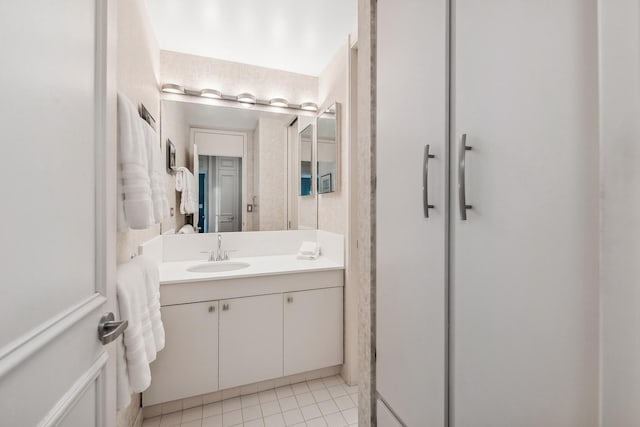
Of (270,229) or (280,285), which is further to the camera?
(270,229)

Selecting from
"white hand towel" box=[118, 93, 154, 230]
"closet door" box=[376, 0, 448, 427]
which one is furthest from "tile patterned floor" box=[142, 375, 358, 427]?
"white hand towel" box=[118, 93, 154, 230]

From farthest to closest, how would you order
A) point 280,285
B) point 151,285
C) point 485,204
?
point 280,285 → point 151,285 → point 485,204

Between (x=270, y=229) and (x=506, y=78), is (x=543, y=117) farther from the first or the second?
(x=270, y=229)

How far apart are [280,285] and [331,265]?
413 mm

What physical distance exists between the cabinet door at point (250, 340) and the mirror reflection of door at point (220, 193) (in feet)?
2.52

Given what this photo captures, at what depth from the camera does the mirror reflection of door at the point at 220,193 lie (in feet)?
7.50

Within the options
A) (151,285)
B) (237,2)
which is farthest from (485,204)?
(237,2)

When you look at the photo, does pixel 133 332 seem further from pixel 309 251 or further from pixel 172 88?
pixel 172 88

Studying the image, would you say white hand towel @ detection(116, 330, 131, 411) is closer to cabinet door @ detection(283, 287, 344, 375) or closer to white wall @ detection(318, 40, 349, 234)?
cabinet door @ detection(283, 287, 344, 375)

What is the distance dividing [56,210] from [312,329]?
173 cm

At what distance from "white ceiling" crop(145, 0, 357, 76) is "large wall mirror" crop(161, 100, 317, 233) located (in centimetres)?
43

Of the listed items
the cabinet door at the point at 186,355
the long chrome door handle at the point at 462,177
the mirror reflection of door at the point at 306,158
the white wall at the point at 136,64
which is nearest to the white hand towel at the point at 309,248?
the mirror reflection of door at the point at 306,158

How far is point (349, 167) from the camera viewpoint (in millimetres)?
1959

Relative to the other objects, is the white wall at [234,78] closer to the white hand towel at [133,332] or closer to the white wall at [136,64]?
the white wall at [136,64]
